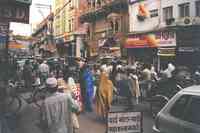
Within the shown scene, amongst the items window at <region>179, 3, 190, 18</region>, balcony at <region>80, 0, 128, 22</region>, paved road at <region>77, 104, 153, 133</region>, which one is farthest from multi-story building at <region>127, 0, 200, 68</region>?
paved road at <region>77, 104, 153, 133</region>

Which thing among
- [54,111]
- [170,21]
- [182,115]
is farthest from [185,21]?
[182,115]

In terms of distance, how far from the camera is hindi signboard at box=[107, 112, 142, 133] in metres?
6.90

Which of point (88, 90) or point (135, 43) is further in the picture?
point (135, 43)

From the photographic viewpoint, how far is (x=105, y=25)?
4628cm

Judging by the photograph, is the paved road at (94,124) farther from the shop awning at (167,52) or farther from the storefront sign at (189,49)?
the shop awning at (167,52)

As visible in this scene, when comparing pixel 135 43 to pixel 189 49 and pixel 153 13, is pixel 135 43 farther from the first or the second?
pixel 189 49

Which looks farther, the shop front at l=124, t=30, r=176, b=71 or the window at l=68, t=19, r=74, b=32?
the window at l=68, t=19, r=74, b=32

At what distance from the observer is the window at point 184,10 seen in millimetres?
30442

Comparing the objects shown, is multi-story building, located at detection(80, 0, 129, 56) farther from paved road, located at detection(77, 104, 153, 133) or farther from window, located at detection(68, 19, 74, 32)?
paved road, located at detection(77, 104, 153, 133)

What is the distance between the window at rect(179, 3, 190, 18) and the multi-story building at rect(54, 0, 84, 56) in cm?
2229

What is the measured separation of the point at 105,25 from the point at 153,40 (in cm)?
1246

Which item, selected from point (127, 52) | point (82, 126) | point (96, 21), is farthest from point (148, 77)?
point (96, 21)

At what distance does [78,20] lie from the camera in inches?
2228

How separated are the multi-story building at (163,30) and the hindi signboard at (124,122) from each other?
73.2 feet
